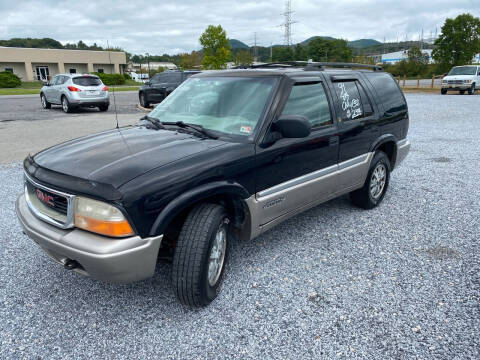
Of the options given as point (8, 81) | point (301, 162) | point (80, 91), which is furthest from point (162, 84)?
point (8, 81)

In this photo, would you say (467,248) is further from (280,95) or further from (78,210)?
(78,210)

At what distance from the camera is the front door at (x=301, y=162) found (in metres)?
3.20

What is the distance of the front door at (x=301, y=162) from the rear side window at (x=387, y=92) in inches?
48.6

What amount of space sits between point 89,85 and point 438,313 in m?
15.5

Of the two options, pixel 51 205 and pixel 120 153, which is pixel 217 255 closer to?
pixel 120 153

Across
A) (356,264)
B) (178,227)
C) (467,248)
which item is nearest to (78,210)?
(178,227)

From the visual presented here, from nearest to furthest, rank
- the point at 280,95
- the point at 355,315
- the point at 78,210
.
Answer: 1. the point at 78,210
2. the point at 355,315
3. the point at 280,95

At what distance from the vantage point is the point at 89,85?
604 inches

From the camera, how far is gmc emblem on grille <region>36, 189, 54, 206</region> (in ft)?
8.60

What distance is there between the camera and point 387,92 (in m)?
4.94

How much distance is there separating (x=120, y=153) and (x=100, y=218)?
2.07ft

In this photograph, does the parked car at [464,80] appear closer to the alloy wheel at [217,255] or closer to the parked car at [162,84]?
the parked car at [162,84]

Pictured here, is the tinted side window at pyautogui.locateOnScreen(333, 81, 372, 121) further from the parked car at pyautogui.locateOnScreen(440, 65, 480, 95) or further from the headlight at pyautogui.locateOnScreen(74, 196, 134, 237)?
the parked car at pyautogui.locateOnScreen(440, 65, 480, 95)

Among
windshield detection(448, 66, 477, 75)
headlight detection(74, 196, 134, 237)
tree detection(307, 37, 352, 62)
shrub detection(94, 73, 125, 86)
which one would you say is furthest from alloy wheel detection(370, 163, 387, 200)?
tree detection(307, 37, 352, 62)
